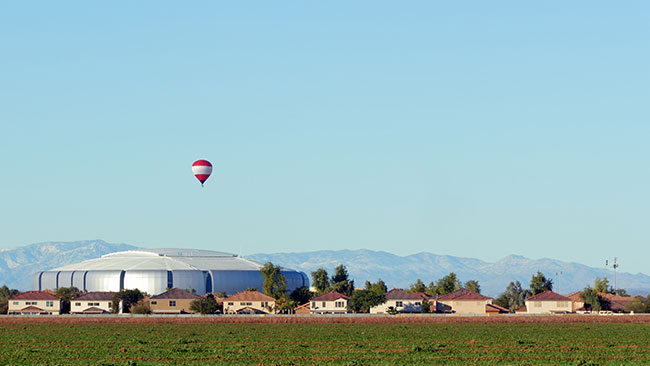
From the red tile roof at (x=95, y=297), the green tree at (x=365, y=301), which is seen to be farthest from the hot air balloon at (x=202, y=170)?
the red tile roof at (x=95, y=297)

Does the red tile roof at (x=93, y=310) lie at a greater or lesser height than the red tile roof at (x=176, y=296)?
lesser

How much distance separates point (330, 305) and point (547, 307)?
3670 centimetres

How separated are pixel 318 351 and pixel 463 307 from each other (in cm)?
11868

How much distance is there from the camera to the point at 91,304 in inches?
7475

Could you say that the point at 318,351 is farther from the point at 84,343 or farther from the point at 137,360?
the point at 84,343

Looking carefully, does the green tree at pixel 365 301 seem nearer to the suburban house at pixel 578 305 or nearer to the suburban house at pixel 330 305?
the suburban house at pixel 330 305

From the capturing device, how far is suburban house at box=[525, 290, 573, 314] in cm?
17662

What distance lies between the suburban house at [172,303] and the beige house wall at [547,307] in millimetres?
58882

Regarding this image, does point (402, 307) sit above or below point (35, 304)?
below

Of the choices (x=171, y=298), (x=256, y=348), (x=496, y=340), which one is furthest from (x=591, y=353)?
(x=171, y=298)

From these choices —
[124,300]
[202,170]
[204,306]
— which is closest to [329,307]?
[204,306]

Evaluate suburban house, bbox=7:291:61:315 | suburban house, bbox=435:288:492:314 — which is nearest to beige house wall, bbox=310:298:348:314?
suburban house, bbox=435:288:492:314

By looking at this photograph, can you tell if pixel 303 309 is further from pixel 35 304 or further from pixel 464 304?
pixel 35 304

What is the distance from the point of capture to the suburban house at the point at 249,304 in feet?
593
